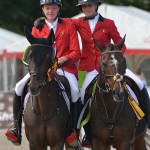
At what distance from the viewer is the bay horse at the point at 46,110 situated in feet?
28.9

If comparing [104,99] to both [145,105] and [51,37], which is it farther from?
[51,37]

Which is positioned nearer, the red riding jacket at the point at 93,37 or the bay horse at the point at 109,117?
the bay horse at the point at 109,117

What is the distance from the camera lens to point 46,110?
9.18m

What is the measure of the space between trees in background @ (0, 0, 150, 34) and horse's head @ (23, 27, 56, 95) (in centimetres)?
2564

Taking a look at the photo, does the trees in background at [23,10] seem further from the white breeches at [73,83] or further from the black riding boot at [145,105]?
the white breeches at [73,83]

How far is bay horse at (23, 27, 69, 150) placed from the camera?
8805 millimetres

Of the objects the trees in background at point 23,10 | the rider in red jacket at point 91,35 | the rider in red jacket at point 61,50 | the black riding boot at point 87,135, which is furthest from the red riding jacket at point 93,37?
the trees in background at point 23,10

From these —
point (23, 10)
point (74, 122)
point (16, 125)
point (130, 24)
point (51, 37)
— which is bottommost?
point (23, 10)

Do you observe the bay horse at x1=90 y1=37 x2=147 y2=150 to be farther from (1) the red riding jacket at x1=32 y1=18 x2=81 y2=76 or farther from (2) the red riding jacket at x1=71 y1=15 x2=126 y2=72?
(2) the red riding jacket at x1=71 y1=15 x2=126 y2=72

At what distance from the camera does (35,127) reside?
30.1ft

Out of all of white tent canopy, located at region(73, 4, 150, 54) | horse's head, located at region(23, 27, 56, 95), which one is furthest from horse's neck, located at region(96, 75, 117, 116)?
white tent canopy, located at region(73, 4, 150, 54)

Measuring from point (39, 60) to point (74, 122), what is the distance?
140 cm

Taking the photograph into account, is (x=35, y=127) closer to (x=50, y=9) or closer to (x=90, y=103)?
(x=90, y=103)

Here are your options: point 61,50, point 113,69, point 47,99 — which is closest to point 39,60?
point 47,99
